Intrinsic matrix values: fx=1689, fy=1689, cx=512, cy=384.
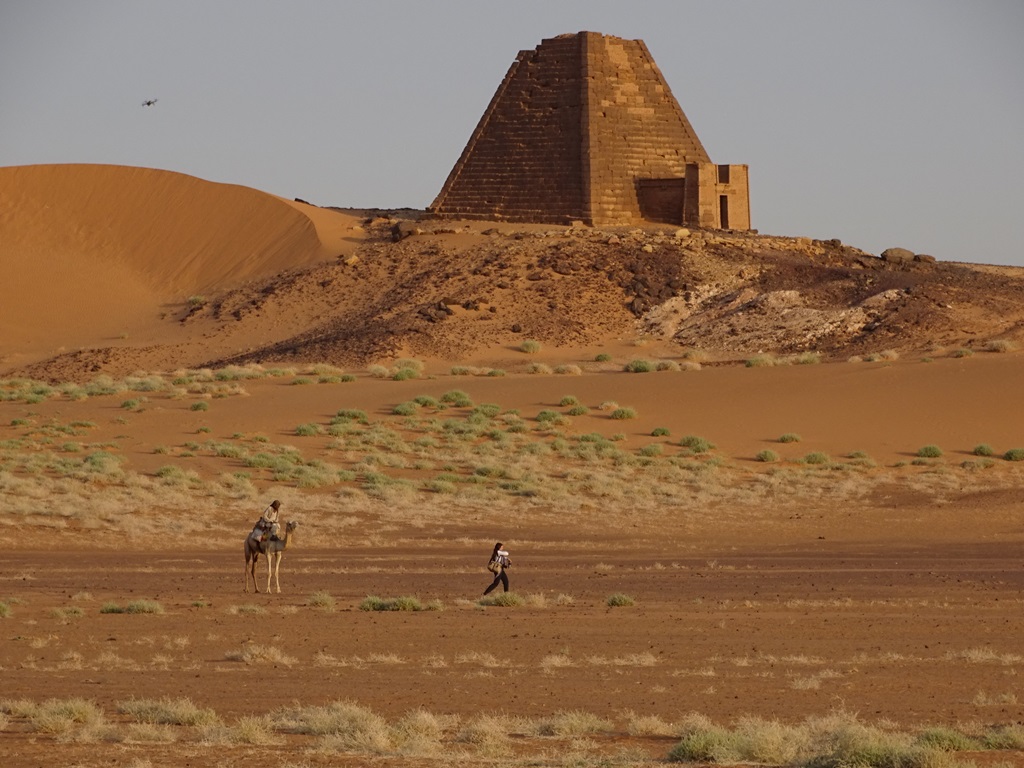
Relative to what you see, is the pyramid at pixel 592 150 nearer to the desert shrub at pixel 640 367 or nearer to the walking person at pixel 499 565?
the desert shrub at pixel 640 367

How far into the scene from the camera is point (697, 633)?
44.6ft

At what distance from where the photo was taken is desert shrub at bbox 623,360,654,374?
1540 inches

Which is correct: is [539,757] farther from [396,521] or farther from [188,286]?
[188,286]

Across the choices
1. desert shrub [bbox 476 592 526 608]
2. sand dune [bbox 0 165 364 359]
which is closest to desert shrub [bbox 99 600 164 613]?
desert shrub [bbox 476 592 526 608]

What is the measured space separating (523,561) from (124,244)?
45347 mm

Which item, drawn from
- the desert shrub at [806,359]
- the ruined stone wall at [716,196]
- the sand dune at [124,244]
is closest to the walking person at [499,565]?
the desert shrub at [806,359]

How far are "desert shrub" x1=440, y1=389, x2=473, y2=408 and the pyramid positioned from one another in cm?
1488

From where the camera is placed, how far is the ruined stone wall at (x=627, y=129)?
49031mm

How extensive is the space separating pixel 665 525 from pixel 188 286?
36401 millimetres

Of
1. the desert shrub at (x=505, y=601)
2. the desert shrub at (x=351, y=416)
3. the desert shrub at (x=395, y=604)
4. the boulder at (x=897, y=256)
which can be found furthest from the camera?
the boulder at (x=897, y=256)

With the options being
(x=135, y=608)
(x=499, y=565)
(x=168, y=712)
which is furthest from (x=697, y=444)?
(x=168, y=712)

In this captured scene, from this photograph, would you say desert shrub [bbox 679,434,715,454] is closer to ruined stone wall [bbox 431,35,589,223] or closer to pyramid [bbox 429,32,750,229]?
pyramid [bbox 429,32,750,229]

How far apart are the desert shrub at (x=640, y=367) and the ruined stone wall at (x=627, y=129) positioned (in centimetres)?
1044

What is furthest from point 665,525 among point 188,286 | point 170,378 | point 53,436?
point 188,286
